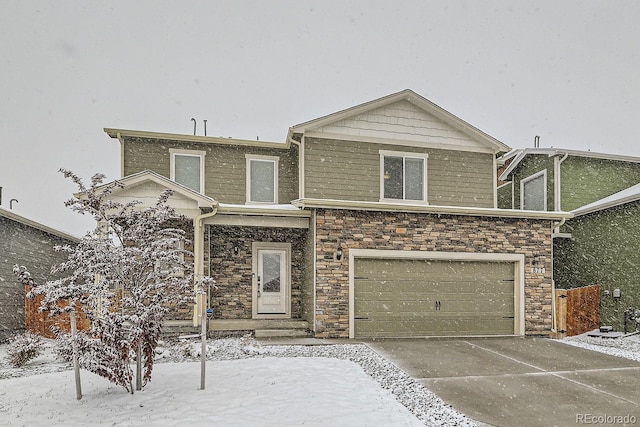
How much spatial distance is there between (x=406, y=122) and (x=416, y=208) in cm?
312

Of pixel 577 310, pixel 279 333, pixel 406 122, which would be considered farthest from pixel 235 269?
pixel 577 310

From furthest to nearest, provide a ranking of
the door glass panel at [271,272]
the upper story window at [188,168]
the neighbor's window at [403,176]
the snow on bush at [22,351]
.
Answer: the upper story window at [188,168] < the neighbor's window at [403,176] < the door glass panel at [271,272] < the snow on bush at [22,351]

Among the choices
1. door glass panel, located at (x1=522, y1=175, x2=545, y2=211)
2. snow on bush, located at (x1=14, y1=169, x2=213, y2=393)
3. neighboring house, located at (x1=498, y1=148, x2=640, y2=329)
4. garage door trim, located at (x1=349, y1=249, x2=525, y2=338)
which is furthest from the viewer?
door glass panel, located at (x1=522, y1=175, x2=545, y2=211)

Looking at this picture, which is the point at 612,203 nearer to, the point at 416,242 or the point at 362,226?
the point at 416,242

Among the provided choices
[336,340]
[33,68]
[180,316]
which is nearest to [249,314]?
[180,316]

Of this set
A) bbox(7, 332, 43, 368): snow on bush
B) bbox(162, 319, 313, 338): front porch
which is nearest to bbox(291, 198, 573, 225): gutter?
bbox(162, 319, 313, 338): front porch

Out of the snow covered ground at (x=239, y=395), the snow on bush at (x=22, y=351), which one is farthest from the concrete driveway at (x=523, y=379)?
the snow on bush at (x=22, y=351)

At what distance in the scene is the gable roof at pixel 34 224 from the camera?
10.1 metres

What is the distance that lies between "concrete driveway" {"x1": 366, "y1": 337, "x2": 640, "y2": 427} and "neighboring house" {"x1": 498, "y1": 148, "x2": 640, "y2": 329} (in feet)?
11.5

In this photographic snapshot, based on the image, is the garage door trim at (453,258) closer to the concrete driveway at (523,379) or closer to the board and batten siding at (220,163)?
the concrete driveway at (523,379)

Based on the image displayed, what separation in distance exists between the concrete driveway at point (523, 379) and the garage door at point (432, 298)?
0.57m

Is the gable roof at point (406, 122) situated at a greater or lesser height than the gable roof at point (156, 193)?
greater

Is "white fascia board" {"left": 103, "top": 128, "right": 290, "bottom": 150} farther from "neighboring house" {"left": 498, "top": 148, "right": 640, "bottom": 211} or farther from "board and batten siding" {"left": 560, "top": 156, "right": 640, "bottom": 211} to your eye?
"board and batten siding" {"left": 560, "top": 156, "right": 640, "bottom": 211}

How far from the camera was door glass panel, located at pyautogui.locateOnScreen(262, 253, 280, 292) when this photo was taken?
11.4m
